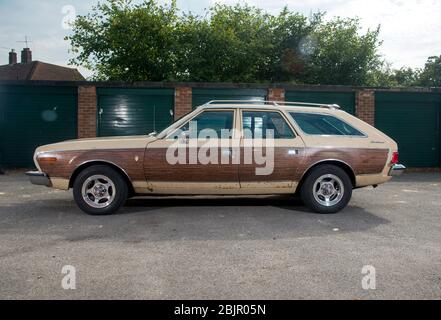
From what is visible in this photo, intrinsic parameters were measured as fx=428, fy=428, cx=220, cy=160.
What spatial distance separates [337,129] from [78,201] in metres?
3.99

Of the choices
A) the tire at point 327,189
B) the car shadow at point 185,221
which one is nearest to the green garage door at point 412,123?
the car shadow at point 185,221

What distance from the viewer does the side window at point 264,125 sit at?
6326 mm

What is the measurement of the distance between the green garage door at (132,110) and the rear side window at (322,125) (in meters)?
7.18

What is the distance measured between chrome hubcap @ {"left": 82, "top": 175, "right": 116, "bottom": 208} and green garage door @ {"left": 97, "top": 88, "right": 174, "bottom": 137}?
6.97 meters

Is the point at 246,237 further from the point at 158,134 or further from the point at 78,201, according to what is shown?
the point at 78,201

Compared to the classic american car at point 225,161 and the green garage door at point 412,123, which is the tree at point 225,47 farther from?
the classic american car at point 225,161

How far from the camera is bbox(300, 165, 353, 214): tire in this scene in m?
6.29

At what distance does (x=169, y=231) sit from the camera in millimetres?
5227

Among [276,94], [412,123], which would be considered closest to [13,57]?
[276,94]

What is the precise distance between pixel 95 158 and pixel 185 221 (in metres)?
1.58

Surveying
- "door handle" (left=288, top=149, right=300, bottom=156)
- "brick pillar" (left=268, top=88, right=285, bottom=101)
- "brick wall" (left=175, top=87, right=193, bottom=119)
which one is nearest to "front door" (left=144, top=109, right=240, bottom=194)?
"door handle" (left=288, top=149, right=300, bottom=156)

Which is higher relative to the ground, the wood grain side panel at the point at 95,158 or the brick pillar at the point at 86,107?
the brick pillar at the point at 86,107

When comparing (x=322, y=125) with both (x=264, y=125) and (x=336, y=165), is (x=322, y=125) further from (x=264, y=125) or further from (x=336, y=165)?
(x=264, y=125)
